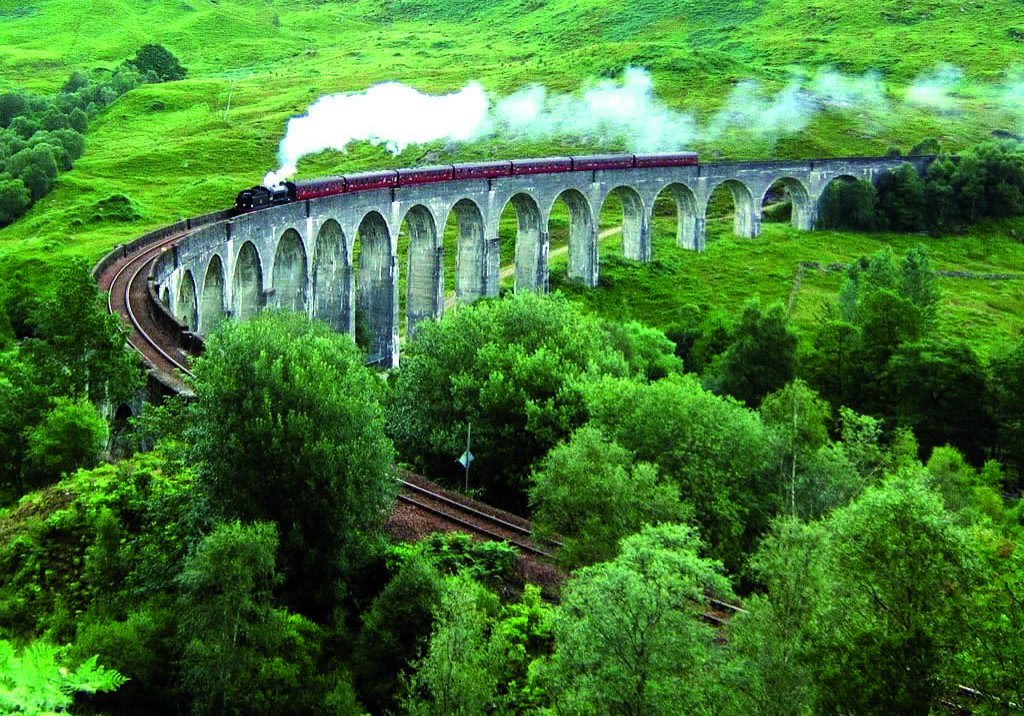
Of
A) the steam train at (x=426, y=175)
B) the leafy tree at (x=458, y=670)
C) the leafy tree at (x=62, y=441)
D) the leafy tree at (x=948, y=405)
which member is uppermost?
the steam train at (x=426, y=175)

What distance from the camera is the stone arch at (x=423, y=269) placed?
79.0 meters

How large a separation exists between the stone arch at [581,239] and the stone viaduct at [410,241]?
0.36ft

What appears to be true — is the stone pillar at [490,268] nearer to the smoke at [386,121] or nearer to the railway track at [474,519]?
the smoke at [386,121]

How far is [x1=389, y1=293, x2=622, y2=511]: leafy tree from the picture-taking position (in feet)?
133

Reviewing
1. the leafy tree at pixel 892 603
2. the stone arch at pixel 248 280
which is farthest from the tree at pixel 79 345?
the stone arch at pixel 248 280

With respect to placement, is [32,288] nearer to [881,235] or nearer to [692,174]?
[692,174]

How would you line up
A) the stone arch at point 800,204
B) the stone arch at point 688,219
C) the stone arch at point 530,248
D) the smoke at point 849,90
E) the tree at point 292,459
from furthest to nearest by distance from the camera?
the smoke at point 849,90 < the stone arch at point 800,204 < the stone arch at point 688,219 < the stone arch at point 530,248 < the tree at point 292,459

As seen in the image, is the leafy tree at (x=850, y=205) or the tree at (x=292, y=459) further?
the leafy tree at (x=850, y=205)

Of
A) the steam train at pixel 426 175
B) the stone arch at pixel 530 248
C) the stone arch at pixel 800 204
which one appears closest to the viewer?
the steam train at pixel 426 175

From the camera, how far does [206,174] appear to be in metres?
125

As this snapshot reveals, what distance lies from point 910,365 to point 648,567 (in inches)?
1732

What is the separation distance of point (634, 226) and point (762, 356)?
150 ft

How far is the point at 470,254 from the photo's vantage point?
86.1 metres

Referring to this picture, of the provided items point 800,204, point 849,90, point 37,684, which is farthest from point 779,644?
point 849,90
